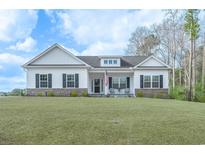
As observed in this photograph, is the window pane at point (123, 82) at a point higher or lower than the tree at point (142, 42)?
lower

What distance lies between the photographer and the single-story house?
1939 centimetres

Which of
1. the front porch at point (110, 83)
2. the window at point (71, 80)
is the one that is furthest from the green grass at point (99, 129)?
the front porch at point (110, 83)

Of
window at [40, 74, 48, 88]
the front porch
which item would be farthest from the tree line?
window at [40, 74, 48, 88]

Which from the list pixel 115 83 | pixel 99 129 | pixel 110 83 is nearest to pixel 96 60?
pixel 110 83

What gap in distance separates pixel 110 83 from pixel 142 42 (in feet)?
15.5

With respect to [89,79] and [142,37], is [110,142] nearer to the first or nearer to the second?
[89,79]

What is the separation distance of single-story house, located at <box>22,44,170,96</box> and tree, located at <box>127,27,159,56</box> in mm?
1485

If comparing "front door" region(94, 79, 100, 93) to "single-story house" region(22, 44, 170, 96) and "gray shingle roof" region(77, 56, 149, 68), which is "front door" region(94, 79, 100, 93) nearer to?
"single-story house" region(22, 44, 170, 96)

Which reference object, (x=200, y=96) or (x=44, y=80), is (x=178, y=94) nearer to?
(x=200, y=96)

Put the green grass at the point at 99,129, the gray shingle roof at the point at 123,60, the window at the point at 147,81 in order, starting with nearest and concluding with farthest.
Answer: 1. the green grass at the point at 99,129
2. the window at the point at 147,81
3. the gray shingle roof at the point at 123,60

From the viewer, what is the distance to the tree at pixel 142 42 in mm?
21891

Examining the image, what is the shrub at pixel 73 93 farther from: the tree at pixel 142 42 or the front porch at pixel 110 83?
the tree at pixel 142 42

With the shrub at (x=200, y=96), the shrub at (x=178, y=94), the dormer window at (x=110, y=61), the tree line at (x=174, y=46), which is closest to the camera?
the shrub at (x=200, y=96)

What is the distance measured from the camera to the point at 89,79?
825 inches
